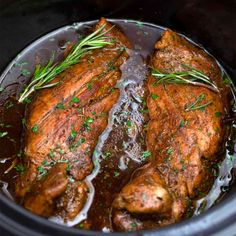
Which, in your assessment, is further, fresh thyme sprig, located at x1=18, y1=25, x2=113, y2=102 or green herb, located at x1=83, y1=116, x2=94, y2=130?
fresh thyme sprig, located at x1=18, y1=25, x2=113, y2=102

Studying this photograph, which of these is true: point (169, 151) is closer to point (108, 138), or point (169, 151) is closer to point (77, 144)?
point (108, 138)

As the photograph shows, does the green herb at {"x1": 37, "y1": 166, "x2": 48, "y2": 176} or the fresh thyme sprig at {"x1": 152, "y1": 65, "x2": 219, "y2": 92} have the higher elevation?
the fresh thyme sprig at {"x1": 152, "y1": 65, "x2": 219, "y2": 92}

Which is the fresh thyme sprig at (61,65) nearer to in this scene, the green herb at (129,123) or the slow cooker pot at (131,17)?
the slow cooker pot at (131,17)

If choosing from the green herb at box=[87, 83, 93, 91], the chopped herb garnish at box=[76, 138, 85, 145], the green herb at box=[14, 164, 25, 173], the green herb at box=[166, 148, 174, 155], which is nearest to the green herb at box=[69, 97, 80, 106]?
the green herb at box=[87, 83, 93, 91]

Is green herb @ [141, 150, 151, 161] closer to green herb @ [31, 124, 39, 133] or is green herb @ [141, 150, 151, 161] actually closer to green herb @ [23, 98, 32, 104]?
green herb @ [31, 124, 39, 133]


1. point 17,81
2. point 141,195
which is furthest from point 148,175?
point 17,81

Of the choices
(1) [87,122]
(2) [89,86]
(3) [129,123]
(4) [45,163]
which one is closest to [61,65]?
(2) [89,86]
